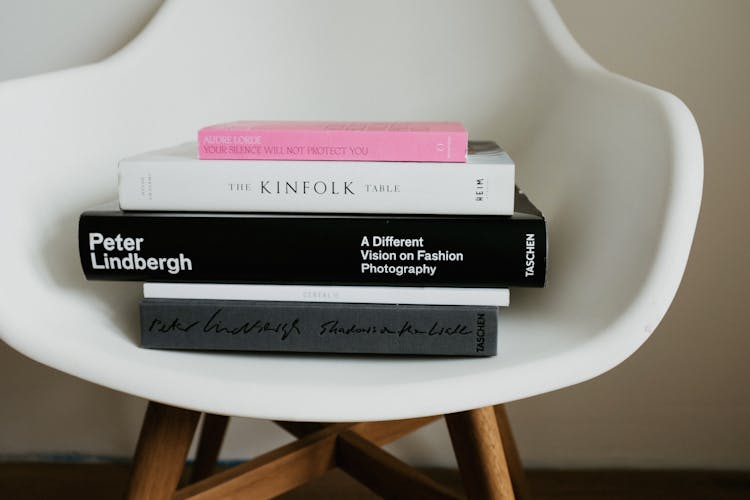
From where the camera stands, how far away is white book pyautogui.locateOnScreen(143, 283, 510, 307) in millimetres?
519

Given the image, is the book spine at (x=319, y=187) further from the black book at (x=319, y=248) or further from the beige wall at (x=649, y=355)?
the beige wall at (x=649, y=355)

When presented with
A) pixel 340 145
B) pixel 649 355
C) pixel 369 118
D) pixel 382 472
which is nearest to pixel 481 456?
pixel 382 472

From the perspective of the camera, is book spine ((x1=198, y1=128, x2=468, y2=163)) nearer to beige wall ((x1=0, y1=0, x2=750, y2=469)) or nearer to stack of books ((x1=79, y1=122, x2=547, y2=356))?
stack of books ((x1=79, y1=122, x2=547, y2=356))

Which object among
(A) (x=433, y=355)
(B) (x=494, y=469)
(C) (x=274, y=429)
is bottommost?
(C) (x=274, y=429)

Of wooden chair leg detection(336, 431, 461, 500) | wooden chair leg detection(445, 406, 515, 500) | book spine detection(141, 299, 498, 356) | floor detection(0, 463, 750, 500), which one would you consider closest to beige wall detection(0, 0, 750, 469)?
floor detection(0, 463, 750, 500)

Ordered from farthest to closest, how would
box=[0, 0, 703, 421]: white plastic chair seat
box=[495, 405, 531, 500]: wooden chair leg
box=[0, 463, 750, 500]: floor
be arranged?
box=[0, 463, 750, 500]: floor
box=[495, 405, 531, 500]: wooden chair leg
box=[0, 0, 703, 421]: white plastic chair seat

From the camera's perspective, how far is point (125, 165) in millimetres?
522

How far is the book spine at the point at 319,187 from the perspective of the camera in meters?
0.52

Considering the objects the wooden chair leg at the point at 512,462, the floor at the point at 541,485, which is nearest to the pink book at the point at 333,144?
the wooden chair leg at the point at 512,462

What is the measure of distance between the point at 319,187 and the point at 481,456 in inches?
10.2

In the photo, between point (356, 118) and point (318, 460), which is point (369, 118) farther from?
point (318, 460)

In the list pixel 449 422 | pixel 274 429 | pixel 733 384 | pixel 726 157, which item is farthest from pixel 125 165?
pixel 733 384

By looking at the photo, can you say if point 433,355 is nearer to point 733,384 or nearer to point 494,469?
point 494,469

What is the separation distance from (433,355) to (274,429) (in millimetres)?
691
